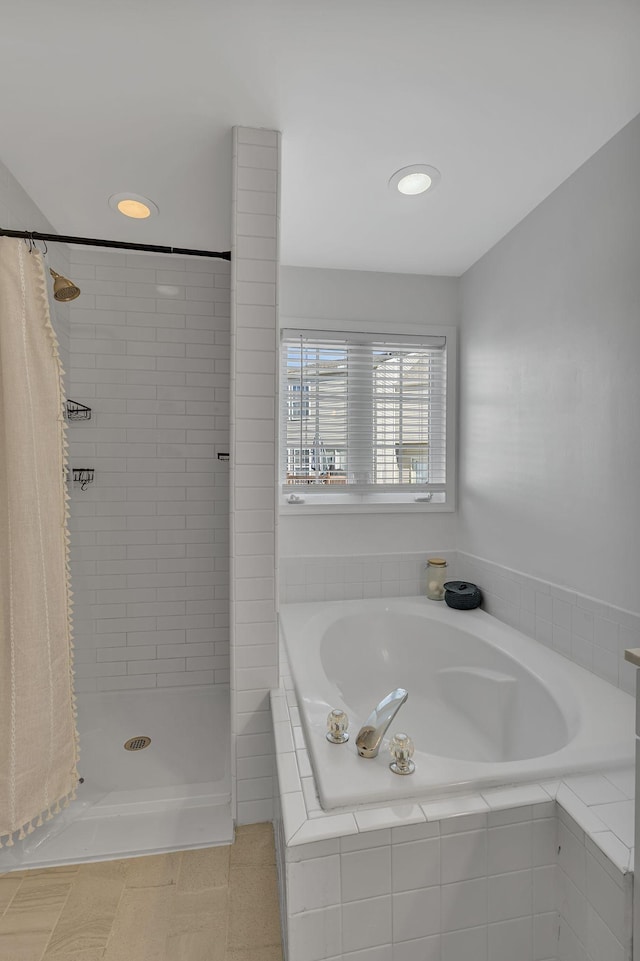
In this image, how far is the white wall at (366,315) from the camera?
2.55 m

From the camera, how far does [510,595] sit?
2.19m

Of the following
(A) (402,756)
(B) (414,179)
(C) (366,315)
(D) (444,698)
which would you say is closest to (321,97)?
(B) (414,179)

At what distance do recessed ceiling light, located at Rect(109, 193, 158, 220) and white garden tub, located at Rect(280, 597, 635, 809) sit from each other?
198 centimetres

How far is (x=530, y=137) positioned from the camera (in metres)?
1.59

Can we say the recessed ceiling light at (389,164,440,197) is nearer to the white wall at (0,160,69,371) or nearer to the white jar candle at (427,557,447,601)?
the white wall at (0,160,69,371)

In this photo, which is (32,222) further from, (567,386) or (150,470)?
(567,386)

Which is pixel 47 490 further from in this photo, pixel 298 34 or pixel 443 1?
pixel 443 1

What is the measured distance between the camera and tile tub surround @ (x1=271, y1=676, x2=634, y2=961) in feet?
3.25

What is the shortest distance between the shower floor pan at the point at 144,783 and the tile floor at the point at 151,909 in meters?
0.06

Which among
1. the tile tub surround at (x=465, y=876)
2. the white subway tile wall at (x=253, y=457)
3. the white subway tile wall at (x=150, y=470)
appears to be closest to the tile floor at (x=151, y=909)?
the white subway tile wall at (x=253, y=457)

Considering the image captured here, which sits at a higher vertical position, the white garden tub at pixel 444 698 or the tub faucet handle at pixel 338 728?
the tub faucet handle at pixel 338 728

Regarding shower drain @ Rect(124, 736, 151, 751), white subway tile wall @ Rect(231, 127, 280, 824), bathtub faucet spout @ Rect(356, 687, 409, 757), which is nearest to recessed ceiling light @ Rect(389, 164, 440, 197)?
white subway tile wall @ Rect(231, 127, 280, 824)

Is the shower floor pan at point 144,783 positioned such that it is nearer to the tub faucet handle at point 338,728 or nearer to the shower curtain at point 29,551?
the shower curtain at point 29,551

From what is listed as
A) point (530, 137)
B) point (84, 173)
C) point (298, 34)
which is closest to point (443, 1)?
point (298, 34)
